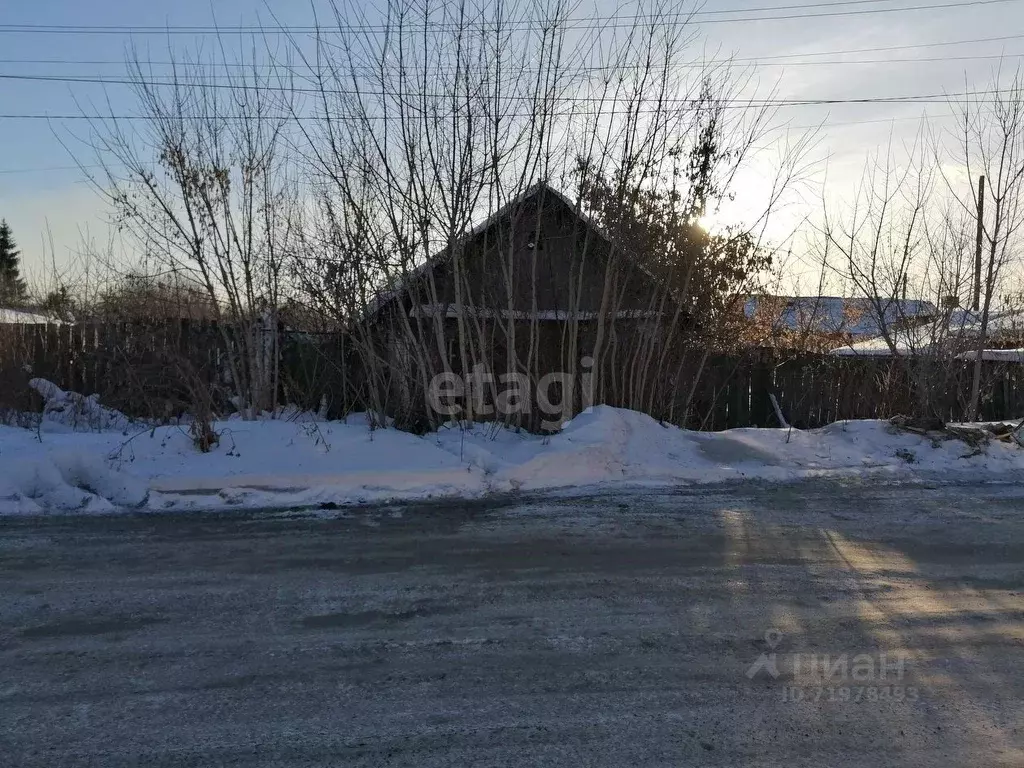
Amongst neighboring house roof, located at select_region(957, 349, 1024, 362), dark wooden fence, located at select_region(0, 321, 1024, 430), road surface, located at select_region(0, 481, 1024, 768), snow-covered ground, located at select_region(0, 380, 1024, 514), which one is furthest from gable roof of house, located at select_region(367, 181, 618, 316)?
neighboring house roof, located at select_region(957, 349, 1024, 362)

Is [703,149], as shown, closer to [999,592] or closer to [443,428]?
[443,428]

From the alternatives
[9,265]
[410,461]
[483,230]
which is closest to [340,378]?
[483,230]

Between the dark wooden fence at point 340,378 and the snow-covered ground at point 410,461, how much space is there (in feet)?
6.76

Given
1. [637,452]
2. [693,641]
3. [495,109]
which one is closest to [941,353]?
[637,452]

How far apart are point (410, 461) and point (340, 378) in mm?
4429

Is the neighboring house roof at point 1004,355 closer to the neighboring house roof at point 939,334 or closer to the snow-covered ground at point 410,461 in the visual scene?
the neighboring house roof at point 939,334

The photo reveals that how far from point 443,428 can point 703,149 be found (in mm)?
5527

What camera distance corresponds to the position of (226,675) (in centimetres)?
406

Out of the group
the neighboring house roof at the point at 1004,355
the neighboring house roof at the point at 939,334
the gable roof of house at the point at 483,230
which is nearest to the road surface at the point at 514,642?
the gable roof of house at the point at 483,230

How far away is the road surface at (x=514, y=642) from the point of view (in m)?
3.42

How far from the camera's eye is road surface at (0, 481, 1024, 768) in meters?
3.42

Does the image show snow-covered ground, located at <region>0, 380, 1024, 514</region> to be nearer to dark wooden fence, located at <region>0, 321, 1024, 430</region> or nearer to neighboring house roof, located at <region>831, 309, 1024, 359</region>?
dark wooden fence, located at <region>0, 321, 1024, 430</region>

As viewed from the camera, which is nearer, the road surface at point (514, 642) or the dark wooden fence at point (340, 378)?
the road surface at point (514, 642)

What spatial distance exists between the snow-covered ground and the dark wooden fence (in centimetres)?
206
